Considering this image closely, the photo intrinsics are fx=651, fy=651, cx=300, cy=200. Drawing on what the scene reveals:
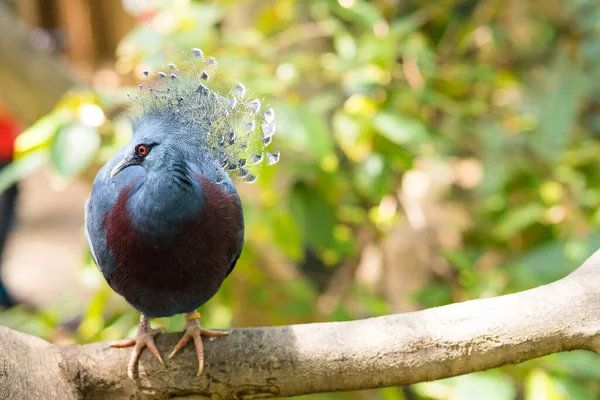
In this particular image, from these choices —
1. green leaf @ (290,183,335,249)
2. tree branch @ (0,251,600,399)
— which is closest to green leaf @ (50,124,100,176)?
tree branch @ (0,251,600,399)

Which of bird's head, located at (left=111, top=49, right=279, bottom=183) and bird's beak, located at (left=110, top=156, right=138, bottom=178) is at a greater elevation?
bird's head, located at (left=111, top=49, right=279, bottom=183)

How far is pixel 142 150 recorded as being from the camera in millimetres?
1083

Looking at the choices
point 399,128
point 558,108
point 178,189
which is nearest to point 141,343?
point 178,189

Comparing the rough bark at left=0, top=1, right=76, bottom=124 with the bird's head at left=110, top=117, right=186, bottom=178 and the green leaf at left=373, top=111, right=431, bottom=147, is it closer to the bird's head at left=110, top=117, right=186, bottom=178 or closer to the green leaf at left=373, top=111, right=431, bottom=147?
the green leaf at left=373, top=111, right=431, bottom=147

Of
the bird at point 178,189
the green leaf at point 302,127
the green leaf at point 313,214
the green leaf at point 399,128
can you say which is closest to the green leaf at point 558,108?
the green leaf at point 399,128

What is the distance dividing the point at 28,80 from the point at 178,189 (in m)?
1.72

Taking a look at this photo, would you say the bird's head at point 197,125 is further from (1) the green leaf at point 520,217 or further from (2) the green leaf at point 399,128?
(1) the green leaf at point 520,217

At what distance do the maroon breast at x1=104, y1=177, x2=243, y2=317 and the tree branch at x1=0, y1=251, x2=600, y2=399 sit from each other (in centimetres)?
16

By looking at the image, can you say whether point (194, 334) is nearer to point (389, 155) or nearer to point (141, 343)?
point (141, 343)

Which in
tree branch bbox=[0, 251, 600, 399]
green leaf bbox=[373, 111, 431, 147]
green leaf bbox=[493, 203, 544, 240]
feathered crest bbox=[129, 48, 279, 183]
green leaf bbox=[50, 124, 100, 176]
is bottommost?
tree branch bbox=[0, 251, 600, 399]

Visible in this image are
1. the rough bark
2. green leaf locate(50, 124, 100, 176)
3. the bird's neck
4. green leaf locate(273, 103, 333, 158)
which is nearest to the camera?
the bird's neck

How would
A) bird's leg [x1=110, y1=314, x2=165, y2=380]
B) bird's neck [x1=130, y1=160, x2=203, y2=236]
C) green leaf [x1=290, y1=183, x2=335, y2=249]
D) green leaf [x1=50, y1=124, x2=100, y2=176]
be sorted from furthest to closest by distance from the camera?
green leaf [x1=290, y1=183, x2=335, y2=249] < green leaf [x1=50, y1=124, x2=100, y2=176] < bird's leg [x1=110, y1=314, x2=165, y2=380] < bird's neck [x1=130, y1=160, x2=203, y2=236]

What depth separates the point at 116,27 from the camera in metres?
7.38

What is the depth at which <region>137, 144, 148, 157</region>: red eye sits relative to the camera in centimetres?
108
